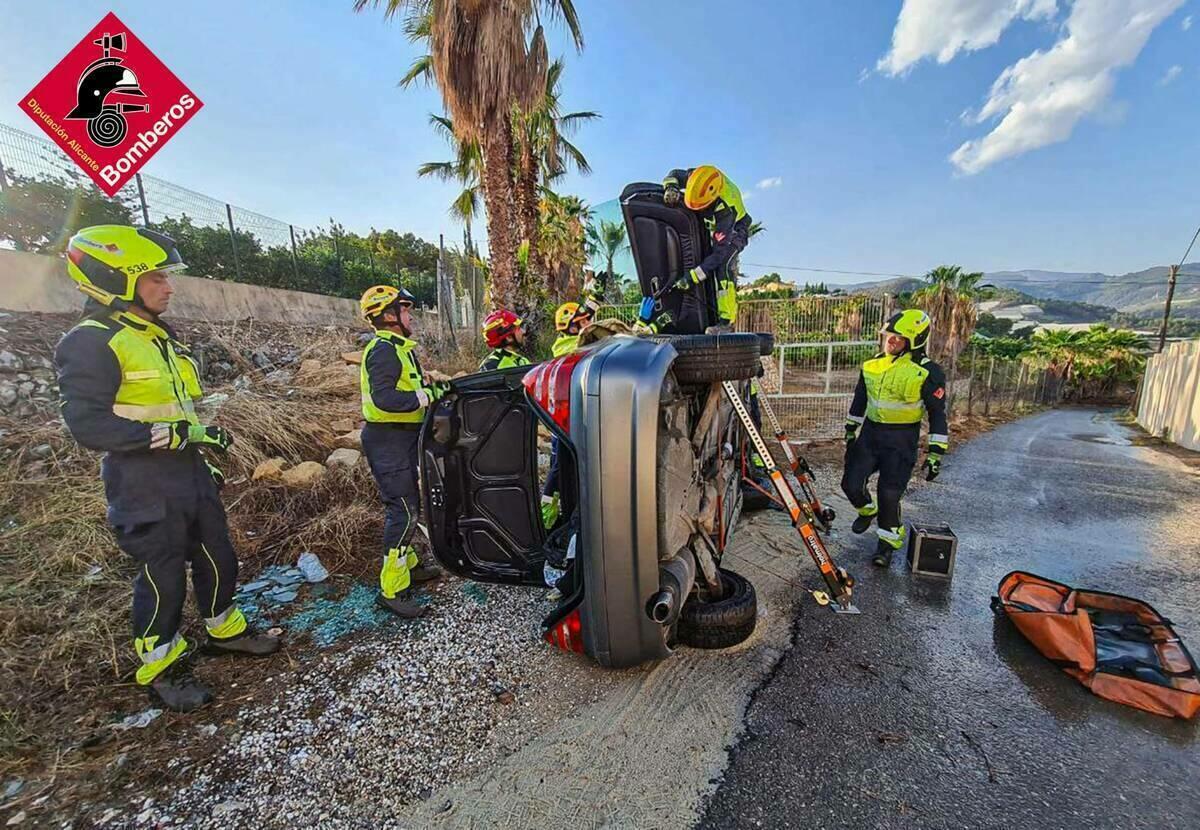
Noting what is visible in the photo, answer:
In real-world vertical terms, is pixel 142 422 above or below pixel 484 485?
above

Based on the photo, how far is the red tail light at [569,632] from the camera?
208 centimetres

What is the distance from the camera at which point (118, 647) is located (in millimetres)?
2545

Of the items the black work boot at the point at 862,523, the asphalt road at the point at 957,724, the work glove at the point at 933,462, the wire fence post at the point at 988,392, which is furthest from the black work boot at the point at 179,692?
the wire fence post at the point at 988,392

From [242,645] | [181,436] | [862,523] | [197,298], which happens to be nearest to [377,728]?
[242,645]

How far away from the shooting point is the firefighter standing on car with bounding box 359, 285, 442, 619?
9.75ft

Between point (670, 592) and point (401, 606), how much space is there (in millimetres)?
1892

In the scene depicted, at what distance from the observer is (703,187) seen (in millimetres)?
3613

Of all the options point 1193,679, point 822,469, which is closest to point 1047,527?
point 822,469

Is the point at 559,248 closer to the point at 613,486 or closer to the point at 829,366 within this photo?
the point at 829,366

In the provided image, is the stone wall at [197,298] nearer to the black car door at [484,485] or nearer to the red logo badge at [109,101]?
the red logo badge at [109,101]

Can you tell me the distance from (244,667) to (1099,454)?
12454 millimetres

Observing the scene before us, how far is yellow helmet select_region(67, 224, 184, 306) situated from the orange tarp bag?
15.8 ft

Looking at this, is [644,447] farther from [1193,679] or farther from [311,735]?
[1193,679]

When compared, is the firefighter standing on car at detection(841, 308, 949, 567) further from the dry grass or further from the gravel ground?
the dry grass
